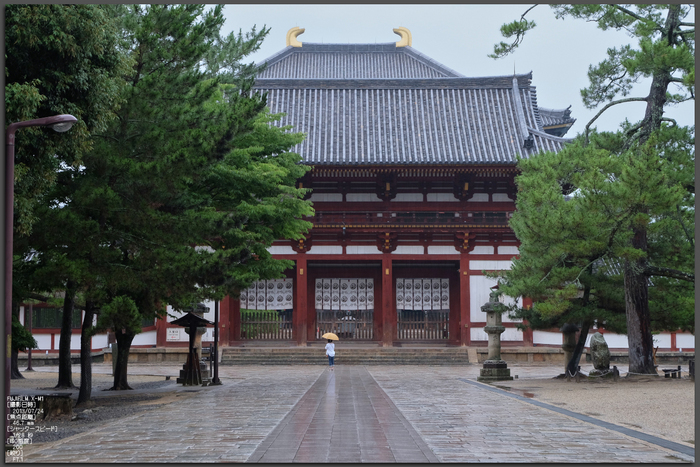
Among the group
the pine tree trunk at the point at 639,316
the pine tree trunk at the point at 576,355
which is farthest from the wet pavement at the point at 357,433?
the pine tree trunk at the point at 639,316

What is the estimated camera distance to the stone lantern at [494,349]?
1889cm

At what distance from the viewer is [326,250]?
28.9 metres

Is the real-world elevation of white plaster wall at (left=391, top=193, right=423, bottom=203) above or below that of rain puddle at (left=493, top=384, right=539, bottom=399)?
above

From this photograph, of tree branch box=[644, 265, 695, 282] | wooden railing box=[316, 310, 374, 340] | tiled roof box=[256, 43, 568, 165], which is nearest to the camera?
tree branch box=[644, 265, 695, 282]

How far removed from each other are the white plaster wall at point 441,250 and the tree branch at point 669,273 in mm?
12382

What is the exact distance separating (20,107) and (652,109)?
50.1ft

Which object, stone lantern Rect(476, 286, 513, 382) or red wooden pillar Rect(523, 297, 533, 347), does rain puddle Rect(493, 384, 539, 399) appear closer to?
stone lantern Rect(476, 286, 513, 382)

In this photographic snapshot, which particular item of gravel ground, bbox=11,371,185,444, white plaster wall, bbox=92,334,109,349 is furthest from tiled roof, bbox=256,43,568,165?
gravel ground, bbox=11,371,185,444

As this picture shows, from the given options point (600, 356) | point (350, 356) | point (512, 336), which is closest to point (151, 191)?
point (600, 356)

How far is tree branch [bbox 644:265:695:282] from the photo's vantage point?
16100 millimetres

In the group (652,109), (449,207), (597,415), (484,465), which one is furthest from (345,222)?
(484,465)

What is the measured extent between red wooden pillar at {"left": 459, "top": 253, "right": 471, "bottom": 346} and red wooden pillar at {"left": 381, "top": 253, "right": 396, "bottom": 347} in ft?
9.77

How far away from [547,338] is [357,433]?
21.6m

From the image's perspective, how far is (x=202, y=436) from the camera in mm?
8664
